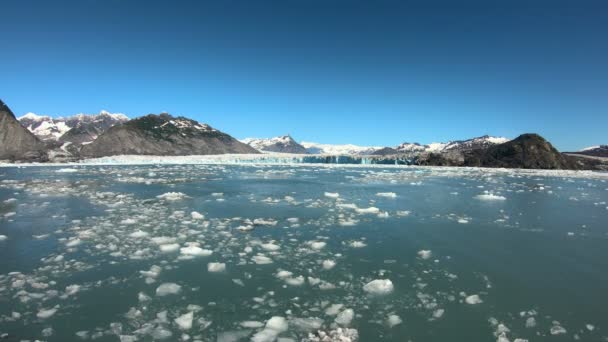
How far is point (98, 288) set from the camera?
5391mm

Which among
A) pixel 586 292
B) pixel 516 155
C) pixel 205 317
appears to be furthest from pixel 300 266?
pixel 516 155

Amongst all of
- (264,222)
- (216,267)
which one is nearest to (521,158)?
(264,222)

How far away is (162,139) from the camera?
3880 inches

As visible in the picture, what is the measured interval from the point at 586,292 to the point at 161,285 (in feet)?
21.0

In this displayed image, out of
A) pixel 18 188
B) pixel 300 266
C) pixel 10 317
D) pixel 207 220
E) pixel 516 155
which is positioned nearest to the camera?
pixel 10 317

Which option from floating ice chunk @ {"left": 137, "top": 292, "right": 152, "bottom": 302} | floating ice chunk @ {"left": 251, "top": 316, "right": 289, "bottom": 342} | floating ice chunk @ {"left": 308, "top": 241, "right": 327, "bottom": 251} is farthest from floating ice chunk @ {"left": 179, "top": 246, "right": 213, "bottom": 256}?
floating ice chunk @ {"left": 251, "top": 316, "right": 289, "bottom": 342}

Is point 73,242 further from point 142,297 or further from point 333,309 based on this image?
point 333,309

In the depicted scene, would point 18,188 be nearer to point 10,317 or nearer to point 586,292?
point 10,317

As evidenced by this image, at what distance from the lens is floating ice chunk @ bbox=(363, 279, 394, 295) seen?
17.9 ft

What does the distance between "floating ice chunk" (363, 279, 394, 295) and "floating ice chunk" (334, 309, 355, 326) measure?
819 mm

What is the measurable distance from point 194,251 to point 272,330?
3.44 m

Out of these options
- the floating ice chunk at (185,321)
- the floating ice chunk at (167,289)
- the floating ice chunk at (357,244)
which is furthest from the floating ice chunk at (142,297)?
the floating ice chunk at (357,244)

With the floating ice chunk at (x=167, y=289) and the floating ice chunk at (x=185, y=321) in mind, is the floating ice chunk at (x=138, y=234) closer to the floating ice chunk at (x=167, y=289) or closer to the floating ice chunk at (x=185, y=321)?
the floating ice chunk at (x=167, y=289)

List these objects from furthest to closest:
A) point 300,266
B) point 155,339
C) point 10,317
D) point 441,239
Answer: point 441,239 → point 300,266 → point 10,317 → point 155,339
